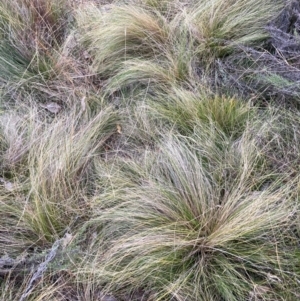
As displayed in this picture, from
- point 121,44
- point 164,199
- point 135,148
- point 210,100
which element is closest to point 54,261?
point 164,199

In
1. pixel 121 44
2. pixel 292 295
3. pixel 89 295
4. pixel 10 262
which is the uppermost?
pixel 121 44

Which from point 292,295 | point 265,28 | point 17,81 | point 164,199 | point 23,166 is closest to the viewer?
point 292,295

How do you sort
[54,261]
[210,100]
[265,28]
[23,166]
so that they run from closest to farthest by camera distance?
1. [54,261]
2. [23,166]
3. [210,100]
4. [265,28]

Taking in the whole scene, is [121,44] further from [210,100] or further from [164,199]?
[164,199]

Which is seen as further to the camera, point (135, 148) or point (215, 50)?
point (215, 50)

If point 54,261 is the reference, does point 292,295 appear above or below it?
below

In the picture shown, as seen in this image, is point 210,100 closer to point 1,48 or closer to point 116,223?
point 116,223

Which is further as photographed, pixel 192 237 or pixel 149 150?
pixel 149 150
